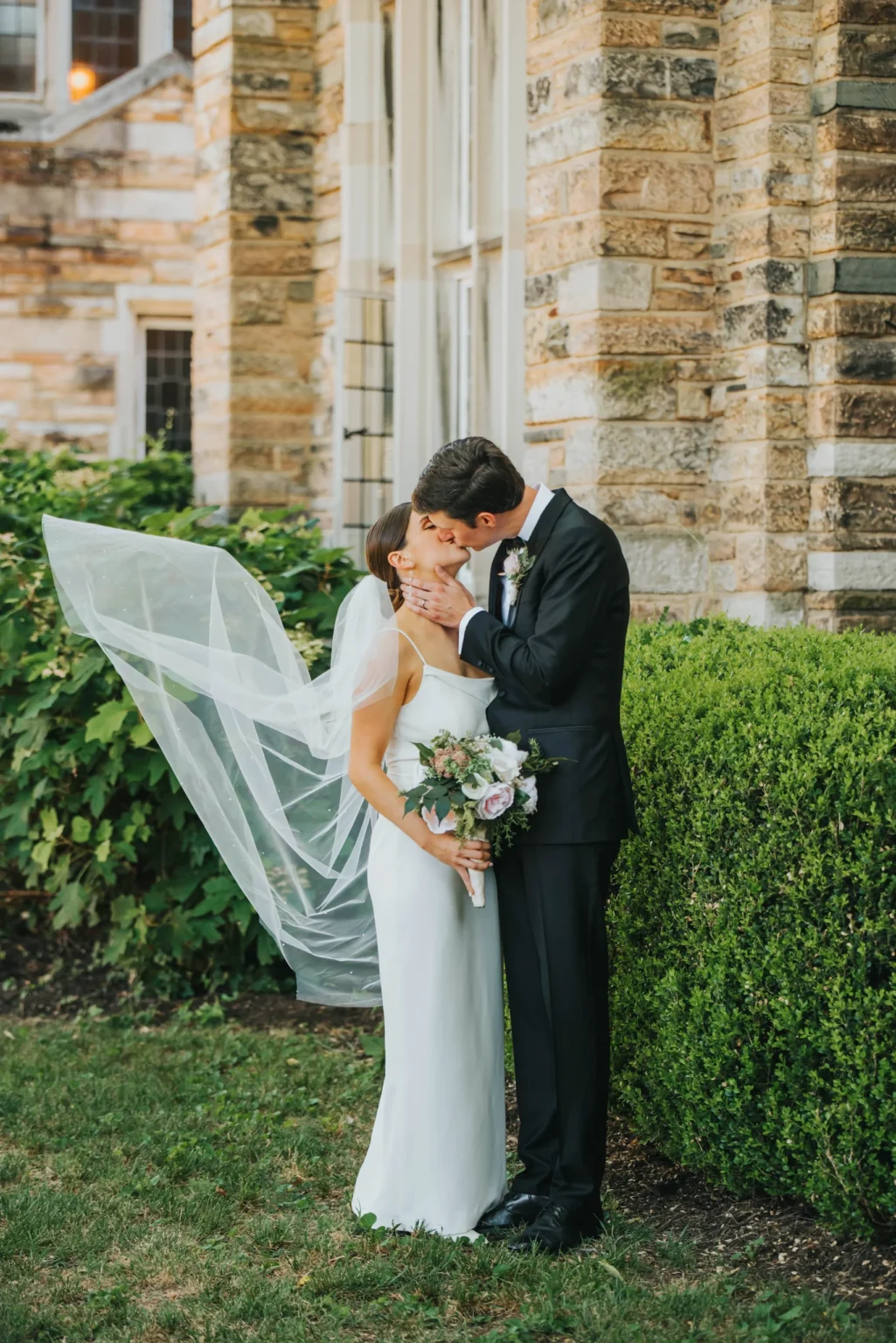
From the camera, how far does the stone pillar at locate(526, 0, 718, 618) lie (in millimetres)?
6477

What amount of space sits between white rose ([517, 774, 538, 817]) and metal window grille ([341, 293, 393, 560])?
496cm

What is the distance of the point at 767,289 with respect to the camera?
625 centimetres

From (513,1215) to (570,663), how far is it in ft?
5.03

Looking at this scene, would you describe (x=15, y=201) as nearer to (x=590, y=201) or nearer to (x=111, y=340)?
(x=111, y=340)

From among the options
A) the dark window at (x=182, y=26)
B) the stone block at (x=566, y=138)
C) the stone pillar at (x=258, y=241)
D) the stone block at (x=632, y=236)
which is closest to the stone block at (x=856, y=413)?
the stone block at (x=632, y=236)

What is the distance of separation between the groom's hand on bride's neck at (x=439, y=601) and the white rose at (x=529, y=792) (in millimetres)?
470

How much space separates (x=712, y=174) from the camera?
6.56 meters

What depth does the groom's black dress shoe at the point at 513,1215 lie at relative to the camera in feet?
14.3

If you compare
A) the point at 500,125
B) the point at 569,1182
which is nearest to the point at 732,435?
the point at 500,125

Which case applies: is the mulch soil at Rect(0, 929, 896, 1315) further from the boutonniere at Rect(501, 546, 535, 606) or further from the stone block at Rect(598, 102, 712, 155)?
the stone block at Rect(598, 102, 712, 155)

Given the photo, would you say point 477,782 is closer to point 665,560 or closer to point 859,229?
point 665,560

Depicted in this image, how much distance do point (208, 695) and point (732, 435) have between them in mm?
2527

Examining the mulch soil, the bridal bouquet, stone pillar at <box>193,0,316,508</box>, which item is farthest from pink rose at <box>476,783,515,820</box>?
stone pillar at <box>193,0,316,508</box>

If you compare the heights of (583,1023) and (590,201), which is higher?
(590,201)
